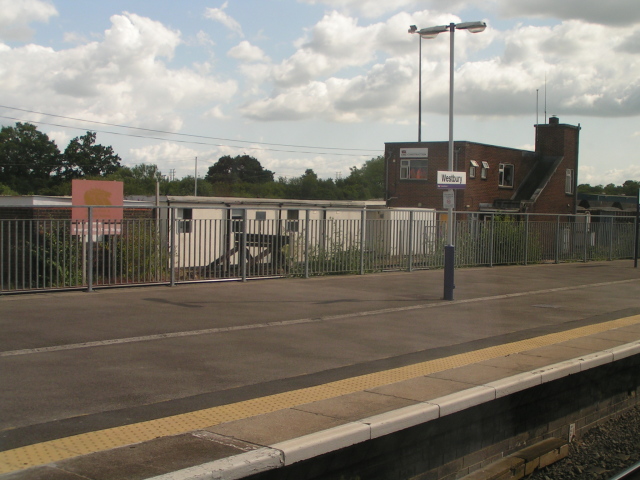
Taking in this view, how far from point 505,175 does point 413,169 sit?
5952mm

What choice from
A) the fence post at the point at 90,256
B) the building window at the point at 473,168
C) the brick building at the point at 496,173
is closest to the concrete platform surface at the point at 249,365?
the fence post at the point at 90,256

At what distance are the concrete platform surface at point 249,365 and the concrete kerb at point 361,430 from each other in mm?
16

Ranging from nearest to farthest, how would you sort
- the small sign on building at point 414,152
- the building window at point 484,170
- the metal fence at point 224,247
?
the metal fence at point 224,247, the building window at point 484,170, the small sign on building at point 414,152

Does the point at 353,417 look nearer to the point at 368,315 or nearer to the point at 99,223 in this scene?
the point at 368,315

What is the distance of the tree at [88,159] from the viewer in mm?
74363

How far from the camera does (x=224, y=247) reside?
1549 cm

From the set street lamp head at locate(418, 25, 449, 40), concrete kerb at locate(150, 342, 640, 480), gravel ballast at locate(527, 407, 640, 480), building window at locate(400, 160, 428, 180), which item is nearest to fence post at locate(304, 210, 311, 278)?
street lamp head at locate(418, 25, 449, 40)

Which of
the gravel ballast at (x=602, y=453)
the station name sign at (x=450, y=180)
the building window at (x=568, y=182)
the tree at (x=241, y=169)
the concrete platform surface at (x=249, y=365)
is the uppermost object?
the tree at (x=241, y=169)

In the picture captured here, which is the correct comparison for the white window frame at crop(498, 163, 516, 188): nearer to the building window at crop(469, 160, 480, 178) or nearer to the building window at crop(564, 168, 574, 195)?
the building window at crop(469, 160, 480, 178)

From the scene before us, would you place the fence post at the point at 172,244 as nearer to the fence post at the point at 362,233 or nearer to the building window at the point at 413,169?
A: the fence post at the point at 362,233

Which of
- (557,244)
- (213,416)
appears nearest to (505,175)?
(557,244)

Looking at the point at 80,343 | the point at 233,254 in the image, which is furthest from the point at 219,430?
the point at 233,254

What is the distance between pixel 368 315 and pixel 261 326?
228 centimetres

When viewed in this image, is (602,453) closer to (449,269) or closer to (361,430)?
(361,430)
